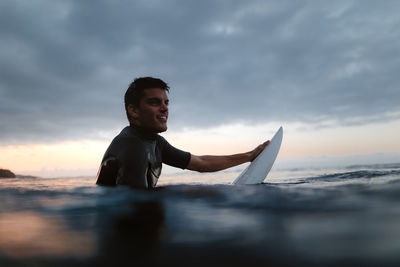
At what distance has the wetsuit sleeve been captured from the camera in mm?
4653

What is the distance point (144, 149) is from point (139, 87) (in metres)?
1.10

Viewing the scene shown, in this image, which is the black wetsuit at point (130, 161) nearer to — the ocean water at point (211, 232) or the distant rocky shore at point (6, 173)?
the ocean water at point (211, 232)

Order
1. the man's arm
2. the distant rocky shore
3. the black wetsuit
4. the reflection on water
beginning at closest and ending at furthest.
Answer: the reflection on water < the black wetsuit < the man's arm < the distant rocky shore

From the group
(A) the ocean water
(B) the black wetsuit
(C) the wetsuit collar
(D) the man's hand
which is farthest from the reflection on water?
(D) the man's hand

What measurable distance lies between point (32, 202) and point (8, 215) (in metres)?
0.54

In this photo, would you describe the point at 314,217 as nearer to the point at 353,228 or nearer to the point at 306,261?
the point at 353,228

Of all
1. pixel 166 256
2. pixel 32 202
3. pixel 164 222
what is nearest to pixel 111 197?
pixel 32 202

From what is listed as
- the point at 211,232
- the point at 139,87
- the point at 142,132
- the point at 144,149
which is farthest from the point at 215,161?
the point at 211,232

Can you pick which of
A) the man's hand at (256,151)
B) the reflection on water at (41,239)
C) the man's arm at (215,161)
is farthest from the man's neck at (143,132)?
the man's hand at (256,151)

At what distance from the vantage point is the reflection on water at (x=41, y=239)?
1243 mm

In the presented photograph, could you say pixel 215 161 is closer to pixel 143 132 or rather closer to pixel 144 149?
pixel 143 132

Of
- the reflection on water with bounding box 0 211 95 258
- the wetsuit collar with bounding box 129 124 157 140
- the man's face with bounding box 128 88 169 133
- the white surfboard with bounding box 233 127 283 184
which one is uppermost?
the man's face with bounding box 128 88 169 133

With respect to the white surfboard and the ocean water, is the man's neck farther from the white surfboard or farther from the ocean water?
the white surfboard

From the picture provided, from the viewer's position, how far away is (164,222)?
5.47 ft
